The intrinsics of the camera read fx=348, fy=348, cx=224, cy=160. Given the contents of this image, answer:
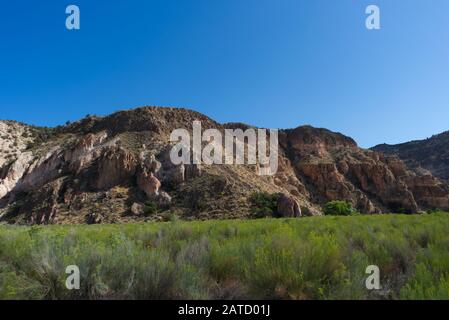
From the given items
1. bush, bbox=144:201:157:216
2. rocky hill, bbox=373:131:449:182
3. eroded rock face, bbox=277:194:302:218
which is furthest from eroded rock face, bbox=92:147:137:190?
rocky hill, bbox=373:131:449:182

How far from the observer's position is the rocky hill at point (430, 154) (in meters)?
94.2

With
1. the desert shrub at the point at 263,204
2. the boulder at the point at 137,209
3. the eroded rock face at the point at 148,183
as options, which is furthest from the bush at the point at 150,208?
the desert shrub at the point at 263,204

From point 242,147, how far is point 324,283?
68.2 metres

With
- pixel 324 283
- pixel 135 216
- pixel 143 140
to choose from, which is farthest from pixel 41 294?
pixel 143 140

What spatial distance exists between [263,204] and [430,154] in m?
78.9

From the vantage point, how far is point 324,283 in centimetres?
453

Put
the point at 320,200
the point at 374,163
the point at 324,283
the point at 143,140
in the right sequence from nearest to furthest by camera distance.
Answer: the point at 324,283 < the point at 143,140 < the point at 320,200 < the point at 374,163

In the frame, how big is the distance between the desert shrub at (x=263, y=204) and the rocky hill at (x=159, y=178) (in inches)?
32.2

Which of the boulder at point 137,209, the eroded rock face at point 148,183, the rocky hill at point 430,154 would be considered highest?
the rocky hill at point 430,154

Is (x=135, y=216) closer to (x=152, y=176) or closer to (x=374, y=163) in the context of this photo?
(x=152, y=176)

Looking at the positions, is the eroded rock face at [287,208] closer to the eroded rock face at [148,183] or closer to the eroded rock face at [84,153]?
the eroded rock face at [148,183]

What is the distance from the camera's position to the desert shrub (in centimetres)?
4219

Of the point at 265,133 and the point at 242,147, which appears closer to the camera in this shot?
the point at 242,147

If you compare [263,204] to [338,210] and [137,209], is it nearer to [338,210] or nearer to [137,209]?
[338,210]
